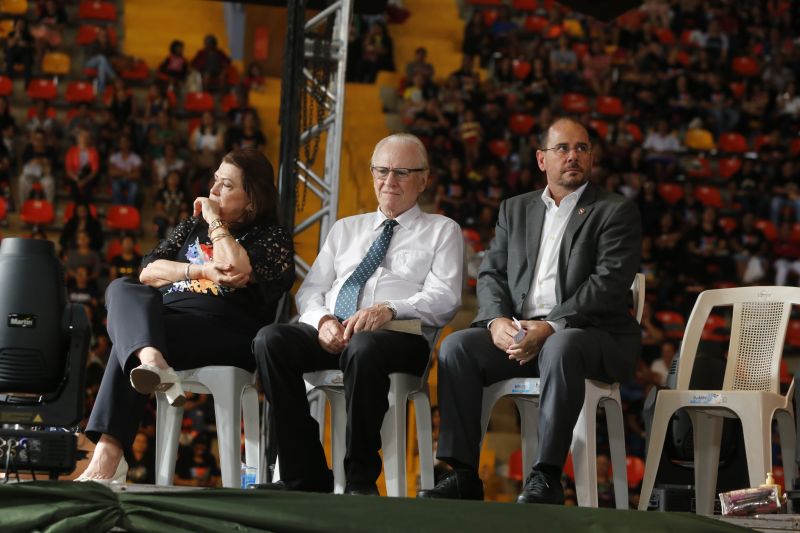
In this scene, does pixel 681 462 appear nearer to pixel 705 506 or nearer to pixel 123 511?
pixel 705 506

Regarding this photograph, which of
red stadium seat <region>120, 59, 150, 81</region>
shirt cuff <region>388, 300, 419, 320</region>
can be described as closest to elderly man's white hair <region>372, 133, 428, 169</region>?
shirt cuff <region>388, 300, 419, 320</region>

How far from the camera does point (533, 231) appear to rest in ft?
13.1

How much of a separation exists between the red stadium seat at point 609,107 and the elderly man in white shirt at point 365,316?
29.5 feet

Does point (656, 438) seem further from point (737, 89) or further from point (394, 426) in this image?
point (737, 89)

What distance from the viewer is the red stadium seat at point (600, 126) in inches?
476

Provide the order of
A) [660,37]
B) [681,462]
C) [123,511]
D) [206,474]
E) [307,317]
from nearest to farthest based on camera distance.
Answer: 1. [123,511]
2. [307,317]
3. [681,462]
4. [206,474]
5. [660,37]

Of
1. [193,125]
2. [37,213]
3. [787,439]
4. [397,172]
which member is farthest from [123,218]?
[787,439]

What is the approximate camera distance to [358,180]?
1068cm

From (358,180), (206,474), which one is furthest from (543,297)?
(358,180)

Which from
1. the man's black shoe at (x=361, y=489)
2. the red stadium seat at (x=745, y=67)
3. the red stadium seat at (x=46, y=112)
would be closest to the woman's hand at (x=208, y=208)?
the man's black shoe at (x=361, y=489)

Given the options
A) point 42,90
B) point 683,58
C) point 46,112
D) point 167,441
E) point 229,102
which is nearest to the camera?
point 167,441

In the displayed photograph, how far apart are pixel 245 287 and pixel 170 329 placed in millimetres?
310

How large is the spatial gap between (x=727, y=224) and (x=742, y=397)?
7.58 m

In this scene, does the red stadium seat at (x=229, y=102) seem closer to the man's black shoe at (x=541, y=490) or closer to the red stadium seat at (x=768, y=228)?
the red stadium seat at (x=768, y=228)
